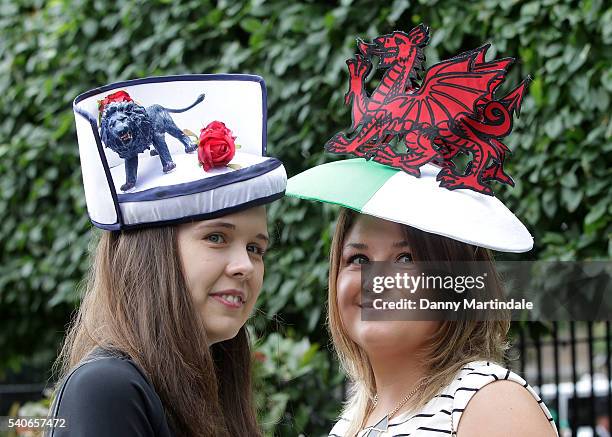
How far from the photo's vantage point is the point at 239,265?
2.14m

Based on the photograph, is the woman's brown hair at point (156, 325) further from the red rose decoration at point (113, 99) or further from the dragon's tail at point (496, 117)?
the dragon's tail at point (496, 117)

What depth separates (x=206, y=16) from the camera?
14.8 ft

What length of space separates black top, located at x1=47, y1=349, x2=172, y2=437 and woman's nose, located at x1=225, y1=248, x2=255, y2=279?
34cm

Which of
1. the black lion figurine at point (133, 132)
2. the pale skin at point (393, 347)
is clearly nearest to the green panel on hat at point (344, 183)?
the pale skin at point (393, 347)

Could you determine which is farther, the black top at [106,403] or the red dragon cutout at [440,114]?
the red dragon cutout at [440,114]

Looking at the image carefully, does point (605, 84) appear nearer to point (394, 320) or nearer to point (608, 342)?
point (608, 342)

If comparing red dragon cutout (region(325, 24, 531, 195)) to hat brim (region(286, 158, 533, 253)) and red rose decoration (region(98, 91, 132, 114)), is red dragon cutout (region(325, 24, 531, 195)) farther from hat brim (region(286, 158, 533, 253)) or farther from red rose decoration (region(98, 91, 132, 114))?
red rose decoration (region(98, 91, 132, 114))

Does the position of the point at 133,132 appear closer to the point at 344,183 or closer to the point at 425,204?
the point at 344,183

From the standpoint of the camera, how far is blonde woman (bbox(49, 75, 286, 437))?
2051mm

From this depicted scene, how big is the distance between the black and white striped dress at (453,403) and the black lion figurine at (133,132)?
32.5 inches

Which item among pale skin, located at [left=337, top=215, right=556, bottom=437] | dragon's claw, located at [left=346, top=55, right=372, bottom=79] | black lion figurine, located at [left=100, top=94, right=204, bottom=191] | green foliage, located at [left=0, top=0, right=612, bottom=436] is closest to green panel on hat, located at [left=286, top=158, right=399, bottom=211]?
pale skin, located at [left=337, top=215, right=556, bottom=437]

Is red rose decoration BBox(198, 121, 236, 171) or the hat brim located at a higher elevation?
red rose decoration BBox(198, 121, 236, 171)

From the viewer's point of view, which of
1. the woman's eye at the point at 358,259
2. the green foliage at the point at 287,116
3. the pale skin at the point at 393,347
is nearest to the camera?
the pale skin at the point at 393,347

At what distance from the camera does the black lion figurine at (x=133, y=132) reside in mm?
2096
